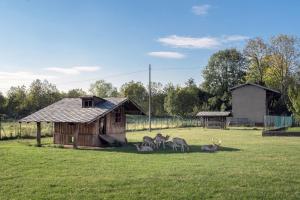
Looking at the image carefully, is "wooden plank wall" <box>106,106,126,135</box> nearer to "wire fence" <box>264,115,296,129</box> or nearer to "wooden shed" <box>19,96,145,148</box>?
"wooden shed" <box>19,96,145,148</box>

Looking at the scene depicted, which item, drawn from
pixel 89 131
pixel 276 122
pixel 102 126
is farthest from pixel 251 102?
pixel 89 131

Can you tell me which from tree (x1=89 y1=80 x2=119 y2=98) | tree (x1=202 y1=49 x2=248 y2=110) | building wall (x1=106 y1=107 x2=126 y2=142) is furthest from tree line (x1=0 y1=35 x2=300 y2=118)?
building wall (x1=106 y1=107 x2=126 y2=142)

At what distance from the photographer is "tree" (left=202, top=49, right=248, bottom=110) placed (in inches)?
4326

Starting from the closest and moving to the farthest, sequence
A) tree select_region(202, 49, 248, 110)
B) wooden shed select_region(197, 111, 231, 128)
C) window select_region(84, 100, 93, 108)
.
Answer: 1. window select_region(84, 100, 93, 108)
2. wooden shed select_region(197, 111, 231, 128)
3. tree select_region(202, 49, 248, 110)

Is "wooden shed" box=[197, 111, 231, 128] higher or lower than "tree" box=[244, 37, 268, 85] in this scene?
lower

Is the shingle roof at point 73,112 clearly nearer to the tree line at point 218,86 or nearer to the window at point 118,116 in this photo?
the window at point 118,116

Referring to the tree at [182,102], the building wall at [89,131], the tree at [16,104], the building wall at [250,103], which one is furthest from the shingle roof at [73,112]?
the tree at [182,102]

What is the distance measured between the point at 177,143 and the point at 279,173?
1131 centimetres

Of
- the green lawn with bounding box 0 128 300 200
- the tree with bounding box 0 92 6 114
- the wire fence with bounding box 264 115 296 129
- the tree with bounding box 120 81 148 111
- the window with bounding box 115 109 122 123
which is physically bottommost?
the green lawn with bounding box 0 128 300 200

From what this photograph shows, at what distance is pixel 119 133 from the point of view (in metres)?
34.5

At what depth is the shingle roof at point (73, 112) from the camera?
30.2 m

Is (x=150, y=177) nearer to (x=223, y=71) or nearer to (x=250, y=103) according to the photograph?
(x=250, y=103)

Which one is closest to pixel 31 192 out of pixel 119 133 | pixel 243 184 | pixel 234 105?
pixel 243 184

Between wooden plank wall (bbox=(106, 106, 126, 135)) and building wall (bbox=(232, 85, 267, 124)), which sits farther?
building wall (bbox=(232, 85, 267, 124))
